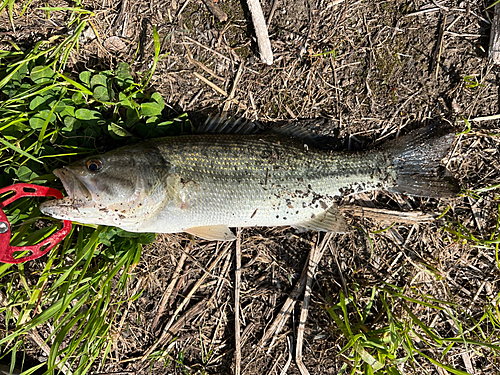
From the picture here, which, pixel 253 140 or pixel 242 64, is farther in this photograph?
pixel 242 64

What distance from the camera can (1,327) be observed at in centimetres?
405

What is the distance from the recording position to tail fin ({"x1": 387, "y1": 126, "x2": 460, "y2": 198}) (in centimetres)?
395

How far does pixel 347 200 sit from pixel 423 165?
0.96m

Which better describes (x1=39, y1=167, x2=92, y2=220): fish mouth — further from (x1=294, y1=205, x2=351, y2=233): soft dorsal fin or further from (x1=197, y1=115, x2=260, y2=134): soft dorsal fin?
(x1=294, y1=205, x2=351, y2=233): soft dorsal fin

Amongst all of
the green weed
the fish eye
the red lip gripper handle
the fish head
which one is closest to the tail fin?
the green weed

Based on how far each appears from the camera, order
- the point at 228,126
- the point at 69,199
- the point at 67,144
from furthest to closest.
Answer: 1. the point at 228,126
2. the point at 67,144
3. the point at 69,199

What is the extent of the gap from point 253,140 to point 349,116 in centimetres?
130

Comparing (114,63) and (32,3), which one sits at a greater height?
(32,3)

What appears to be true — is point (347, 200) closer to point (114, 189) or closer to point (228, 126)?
point (228, 126)

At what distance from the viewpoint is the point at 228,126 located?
4016 mm

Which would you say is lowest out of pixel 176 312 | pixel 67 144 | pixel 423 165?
pixel 176 312

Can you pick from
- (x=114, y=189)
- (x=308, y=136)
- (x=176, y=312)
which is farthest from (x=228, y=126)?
(x=176, y=312)

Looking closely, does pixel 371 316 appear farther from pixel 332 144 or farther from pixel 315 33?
pixel 315 33

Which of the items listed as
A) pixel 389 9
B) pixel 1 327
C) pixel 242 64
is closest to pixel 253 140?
pixel 242 64
